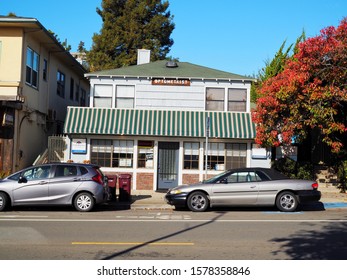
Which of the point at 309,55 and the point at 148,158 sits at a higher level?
the point at 309,55

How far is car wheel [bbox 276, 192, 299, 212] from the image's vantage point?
45.0 ft

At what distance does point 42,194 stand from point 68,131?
6198 millimetres

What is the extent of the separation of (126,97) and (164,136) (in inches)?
121

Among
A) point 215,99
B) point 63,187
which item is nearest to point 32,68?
point 63,187

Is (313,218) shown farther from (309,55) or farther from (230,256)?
(309,55)

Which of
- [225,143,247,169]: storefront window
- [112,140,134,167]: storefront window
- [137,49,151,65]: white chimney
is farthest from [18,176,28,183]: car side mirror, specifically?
[137,49,151,65]: white chimney

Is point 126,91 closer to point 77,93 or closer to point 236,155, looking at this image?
point 236,155

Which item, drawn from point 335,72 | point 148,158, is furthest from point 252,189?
point 148,158

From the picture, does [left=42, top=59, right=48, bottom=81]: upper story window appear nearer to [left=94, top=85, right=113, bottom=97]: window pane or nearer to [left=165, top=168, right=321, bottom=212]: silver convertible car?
[left=94, top=85, right=113, bottom=97]: window pane

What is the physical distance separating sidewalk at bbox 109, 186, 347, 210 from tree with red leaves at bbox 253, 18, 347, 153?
83.6 inches

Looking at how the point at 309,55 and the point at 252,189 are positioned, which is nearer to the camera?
the point at 252,189

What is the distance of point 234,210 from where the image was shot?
14.5 metres

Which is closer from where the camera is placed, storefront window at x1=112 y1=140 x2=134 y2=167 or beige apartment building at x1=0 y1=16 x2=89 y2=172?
beige apartment building at x1=0 y1=16 x2=89 y2=172

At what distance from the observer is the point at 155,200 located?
1647cm
